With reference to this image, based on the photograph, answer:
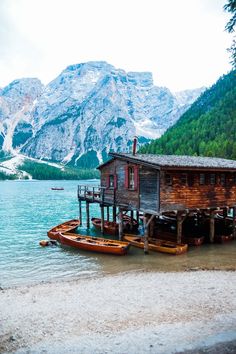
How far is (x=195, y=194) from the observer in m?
32.6

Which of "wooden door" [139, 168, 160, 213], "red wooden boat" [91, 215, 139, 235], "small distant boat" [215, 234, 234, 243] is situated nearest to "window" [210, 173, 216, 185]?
"small distant boat" [215, 234, 234, 243]

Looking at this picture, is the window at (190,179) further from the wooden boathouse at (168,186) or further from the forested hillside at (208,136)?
the forested hillside at (208,136)

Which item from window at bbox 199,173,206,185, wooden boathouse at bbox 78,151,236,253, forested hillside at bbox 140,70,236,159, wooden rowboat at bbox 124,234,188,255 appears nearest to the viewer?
wooden rowboat at bbox 124,234,188,255

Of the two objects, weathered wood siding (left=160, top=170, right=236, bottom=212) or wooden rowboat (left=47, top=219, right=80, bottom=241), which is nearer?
weathered wood siding (left=160, top=170, right=236, bottom=212)

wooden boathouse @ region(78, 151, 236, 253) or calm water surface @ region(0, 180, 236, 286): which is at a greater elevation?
wooden boathouse @ region(78, 151, 236, 253)

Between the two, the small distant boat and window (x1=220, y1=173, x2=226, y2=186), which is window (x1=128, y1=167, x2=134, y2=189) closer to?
window (x1=220, y1=173, x2=226, y2=186)

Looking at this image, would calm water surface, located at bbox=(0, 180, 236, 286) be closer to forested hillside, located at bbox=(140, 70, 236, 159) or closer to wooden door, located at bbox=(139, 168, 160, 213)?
wooden door, located at bbox=(139, 168, 160, 213)

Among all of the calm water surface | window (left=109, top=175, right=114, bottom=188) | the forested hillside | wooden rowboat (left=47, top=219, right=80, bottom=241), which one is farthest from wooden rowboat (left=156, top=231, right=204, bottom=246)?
the forested hillside

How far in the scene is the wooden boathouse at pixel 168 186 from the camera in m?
30.4

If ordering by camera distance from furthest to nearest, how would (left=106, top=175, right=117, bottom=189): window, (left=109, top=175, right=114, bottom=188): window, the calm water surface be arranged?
(left=109, top=175, right=114, bottom=188): window, (left=106, top=175, right=117, bottom=189): window, the calm water surface

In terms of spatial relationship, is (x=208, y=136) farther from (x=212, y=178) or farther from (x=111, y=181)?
(x=212, y=178)

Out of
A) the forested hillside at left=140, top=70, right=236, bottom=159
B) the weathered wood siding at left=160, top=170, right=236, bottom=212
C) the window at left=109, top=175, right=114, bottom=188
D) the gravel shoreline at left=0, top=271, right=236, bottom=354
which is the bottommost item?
the gravel shoreline at left=0, top=271, right=236, bottom=354

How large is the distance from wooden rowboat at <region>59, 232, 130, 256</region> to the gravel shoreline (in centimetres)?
814

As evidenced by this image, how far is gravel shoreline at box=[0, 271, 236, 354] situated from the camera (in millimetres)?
12641
